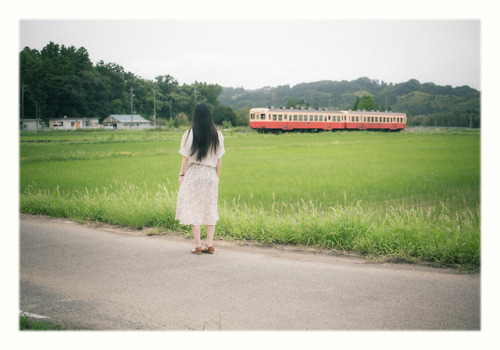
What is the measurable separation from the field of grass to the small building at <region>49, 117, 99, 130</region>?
0.20 meters

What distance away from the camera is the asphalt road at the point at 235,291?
2258 mm

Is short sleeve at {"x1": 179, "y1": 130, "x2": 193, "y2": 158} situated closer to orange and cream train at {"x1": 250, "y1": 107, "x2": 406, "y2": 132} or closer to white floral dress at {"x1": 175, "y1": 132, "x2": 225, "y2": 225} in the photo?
white floral dress at {"x1": 175, "y1": 132, "x2": 225, "y2": 225}

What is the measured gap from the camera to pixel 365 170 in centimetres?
952

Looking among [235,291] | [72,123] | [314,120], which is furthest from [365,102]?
[314,120]

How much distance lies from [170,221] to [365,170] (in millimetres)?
6381

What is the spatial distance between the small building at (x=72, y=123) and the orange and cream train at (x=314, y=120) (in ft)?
46.0

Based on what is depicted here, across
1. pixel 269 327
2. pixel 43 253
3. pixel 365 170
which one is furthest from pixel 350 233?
pixel 365 170

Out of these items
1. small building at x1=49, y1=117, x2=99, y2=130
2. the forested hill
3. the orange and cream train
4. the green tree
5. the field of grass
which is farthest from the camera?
the orange and cream train

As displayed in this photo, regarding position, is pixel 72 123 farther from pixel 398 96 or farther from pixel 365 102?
pixel 365 102

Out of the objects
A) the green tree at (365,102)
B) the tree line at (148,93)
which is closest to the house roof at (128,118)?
the tree line at (148,93)

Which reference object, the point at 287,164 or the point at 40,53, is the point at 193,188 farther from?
the point at 287,164

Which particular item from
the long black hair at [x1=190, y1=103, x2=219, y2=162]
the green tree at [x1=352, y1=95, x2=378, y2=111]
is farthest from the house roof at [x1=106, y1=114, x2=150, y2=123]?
the green tree at [x1=352, y1=95, x2=378, y2=111]

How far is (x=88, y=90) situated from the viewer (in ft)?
16.5

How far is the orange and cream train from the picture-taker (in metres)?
21.3
